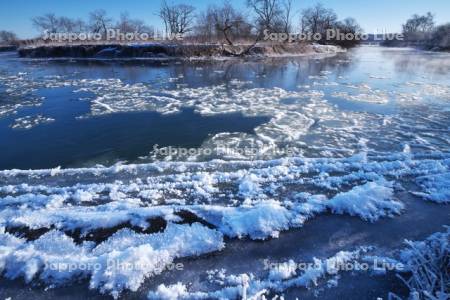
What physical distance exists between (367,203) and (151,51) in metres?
26.6

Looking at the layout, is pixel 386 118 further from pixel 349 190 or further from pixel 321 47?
pixel 321 47

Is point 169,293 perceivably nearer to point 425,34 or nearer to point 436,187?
point 436,187

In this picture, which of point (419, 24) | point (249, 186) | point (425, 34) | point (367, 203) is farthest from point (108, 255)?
point (419, 24)

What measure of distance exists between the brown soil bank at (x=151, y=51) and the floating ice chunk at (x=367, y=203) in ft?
79.7

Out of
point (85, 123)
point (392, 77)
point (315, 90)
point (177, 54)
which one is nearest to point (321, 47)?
point (177, 54)

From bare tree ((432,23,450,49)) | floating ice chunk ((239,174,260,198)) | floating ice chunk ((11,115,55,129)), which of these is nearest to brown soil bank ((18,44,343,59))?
floating ice chunk ((11,115,55,129))

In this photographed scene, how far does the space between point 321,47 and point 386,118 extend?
32.2 m

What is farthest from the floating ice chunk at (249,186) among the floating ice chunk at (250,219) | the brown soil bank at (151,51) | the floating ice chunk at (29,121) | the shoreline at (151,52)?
the brown soil bank at (151,51)

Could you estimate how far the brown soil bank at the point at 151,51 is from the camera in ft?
86.9

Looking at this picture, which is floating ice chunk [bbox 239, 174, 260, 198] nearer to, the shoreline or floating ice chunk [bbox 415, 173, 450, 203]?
floating ice chunk [bbox 415, 173, 450, 203]

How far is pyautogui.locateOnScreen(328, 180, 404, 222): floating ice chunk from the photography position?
3666mm

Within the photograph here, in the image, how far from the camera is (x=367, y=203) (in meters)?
3.80

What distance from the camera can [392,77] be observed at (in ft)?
47.2

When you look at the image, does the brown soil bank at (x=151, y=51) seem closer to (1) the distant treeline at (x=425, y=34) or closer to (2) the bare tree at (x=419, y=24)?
(1) the distant treeline at (x=425, y=34)
